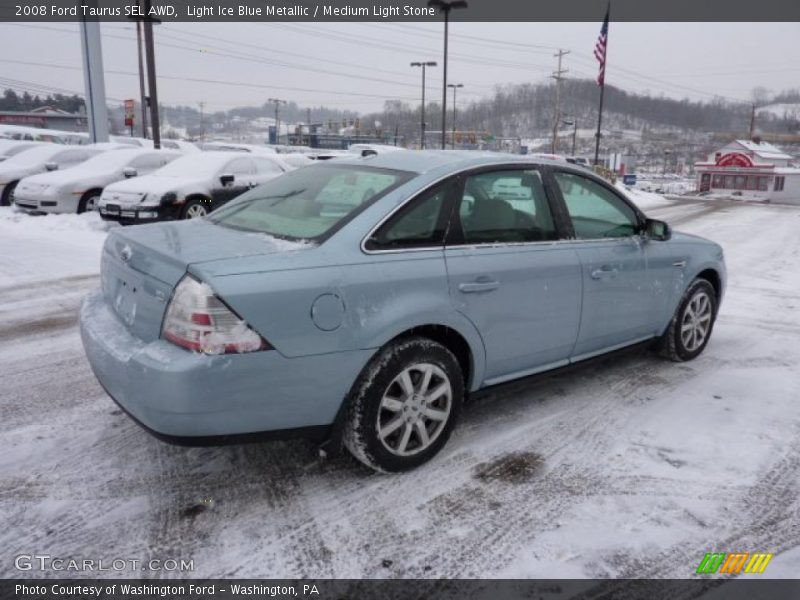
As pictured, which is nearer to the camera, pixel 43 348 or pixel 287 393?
pixel 287 393

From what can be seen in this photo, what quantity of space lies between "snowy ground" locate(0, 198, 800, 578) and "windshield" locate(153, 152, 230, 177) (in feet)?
25.5

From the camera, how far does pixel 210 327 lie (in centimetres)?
258

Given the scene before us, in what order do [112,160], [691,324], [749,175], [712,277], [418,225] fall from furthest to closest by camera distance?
[749,175]
[112,160]
[712,277]
[691,324]
[418,225]

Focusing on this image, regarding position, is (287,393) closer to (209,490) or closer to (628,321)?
(209,490)

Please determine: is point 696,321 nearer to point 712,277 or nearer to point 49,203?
point 712,277

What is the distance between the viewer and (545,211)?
3818mm

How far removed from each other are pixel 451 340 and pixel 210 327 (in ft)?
4.18

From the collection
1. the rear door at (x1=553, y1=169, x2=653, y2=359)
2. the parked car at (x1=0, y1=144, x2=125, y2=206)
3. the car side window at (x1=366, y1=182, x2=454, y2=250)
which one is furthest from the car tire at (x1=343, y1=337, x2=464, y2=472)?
the parked car at (x1=0, y1=144, x2=125, y2=206)

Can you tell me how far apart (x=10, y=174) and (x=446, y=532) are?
15.3 metres

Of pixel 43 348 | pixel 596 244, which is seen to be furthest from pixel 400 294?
pixel 43 348

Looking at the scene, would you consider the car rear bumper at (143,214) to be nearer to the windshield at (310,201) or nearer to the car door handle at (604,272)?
the windshield at (310,201)

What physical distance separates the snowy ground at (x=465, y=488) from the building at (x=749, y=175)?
167ft

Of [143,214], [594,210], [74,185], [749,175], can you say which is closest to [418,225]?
[594,210]

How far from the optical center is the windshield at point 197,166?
11977mm
